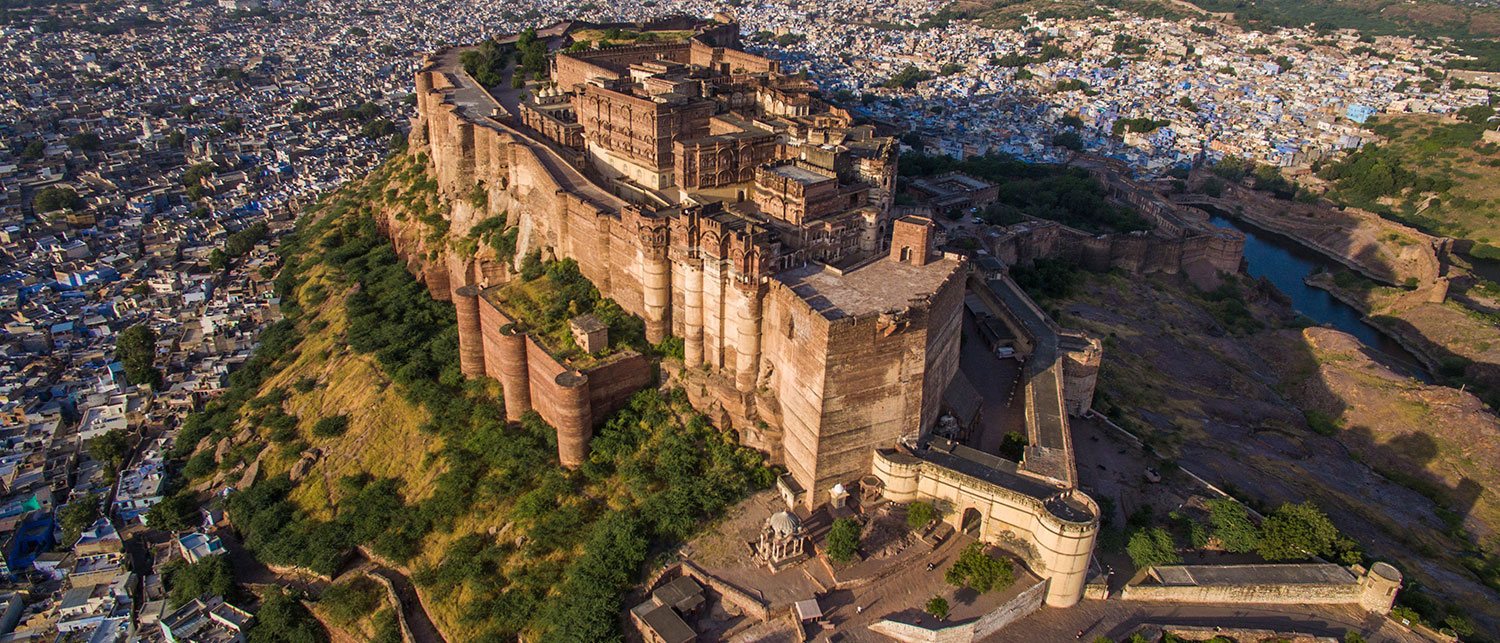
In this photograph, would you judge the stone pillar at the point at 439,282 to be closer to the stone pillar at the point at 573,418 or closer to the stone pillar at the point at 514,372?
the stone pillar at the point at 514,372

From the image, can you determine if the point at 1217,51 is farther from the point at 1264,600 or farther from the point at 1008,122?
the point at 1264,600

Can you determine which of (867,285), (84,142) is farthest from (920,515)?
(84,142)

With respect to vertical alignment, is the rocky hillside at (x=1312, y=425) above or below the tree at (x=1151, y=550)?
below

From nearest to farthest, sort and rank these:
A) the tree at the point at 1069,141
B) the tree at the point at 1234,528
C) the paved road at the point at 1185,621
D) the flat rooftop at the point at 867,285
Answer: the paved road at the point at 1185,621
the flat rooftop at the point at 867,285
the tree at the point at 1234,528
the tree at the point at 1069,141

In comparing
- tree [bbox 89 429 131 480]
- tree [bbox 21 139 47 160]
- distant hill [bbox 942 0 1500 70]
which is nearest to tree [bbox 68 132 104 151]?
tree [bbox 21 139 47 160]

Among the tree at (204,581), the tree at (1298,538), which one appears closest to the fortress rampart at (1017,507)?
the tree at (1298,538)

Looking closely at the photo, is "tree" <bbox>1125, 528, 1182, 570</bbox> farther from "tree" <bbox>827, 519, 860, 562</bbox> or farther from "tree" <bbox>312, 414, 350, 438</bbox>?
"tree" <bbox>312, 414, 350, 438</bbox>
